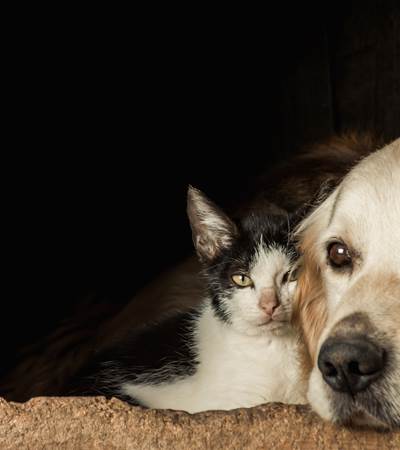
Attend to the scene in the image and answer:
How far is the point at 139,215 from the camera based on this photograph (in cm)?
500

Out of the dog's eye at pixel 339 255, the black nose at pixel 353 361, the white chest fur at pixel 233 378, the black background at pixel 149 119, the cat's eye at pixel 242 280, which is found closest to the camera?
the black nose at pixel 353 361

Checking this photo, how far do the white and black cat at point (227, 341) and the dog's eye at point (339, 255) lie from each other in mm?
304

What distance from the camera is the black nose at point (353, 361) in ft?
6.77

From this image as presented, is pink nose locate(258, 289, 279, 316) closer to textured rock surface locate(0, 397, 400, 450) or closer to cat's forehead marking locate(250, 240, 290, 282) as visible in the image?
cat's forehead marking locate(250, 240, 290, 282)

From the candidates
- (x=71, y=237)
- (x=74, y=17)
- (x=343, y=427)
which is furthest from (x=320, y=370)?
(x=74, y=17)

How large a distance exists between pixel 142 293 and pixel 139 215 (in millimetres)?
714

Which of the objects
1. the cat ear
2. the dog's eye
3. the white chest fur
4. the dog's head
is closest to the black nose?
the dog's head

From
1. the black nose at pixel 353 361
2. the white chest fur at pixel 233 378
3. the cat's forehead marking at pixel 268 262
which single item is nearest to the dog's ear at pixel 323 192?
the cat's forehead marking at pixel 268 262

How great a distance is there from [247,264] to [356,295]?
2.37 ft

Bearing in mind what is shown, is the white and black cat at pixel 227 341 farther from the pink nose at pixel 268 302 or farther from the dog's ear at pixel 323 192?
the dog's ear at pixel 323 192

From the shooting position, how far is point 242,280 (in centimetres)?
299

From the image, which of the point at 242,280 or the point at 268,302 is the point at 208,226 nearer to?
the point at 242,280

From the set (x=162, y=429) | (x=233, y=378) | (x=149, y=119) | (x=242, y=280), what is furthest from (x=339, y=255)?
(x=149, y=119)

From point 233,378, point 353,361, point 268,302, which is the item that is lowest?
point 233,378
